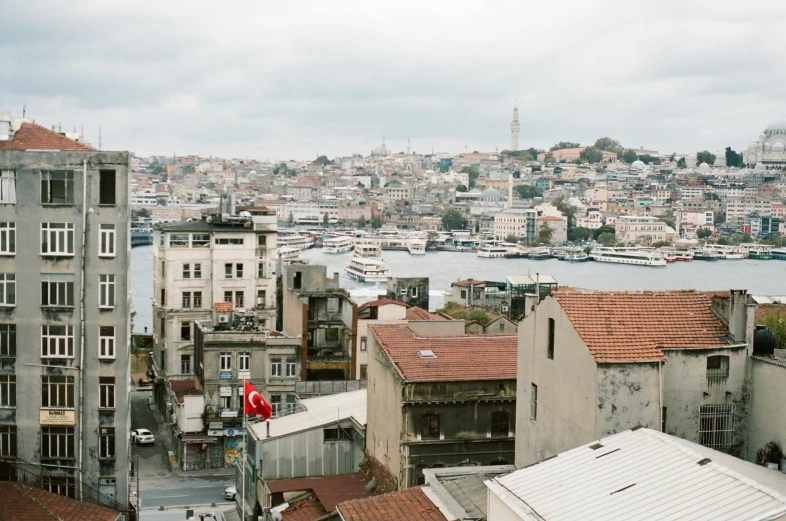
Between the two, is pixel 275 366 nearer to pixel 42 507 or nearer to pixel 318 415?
pixel 318 415

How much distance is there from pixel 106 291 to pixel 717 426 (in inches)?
243

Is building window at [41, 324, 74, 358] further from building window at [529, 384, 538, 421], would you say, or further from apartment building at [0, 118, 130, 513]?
building window at [529, 384, 538, 421]

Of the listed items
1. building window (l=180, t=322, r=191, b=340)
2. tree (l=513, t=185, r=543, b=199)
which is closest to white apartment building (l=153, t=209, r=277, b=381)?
building window (l=180, t=322, r=191, b=340)

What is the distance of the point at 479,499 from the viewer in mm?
9539

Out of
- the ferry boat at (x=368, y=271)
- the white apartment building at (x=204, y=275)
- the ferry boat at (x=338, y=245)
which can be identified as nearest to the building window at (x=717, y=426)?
the white apartment building at (x=204, y=275)

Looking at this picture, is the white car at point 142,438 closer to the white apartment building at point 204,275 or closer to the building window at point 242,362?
the building window at point 242,362

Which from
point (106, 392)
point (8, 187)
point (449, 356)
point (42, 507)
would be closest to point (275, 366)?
point (449, 356)

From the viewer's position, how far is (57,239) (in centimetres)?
1136

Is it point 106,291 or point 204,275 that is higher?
point 106,291

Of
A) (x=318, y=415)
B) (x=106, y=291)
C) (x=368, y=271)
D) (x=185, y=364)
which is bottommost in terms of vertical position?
(x=368, y=271)

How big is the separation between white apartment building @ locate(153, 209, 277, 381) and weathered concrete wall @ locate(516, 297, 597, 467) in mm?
12895

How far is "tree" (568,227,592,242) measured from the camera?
450 ft

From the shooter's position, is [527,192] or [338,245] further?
[527,192]

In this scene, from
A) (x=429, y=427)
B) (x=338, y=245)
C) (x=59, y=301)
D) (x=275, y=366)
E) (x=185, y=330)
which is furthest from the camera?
(x=338, y=245)
